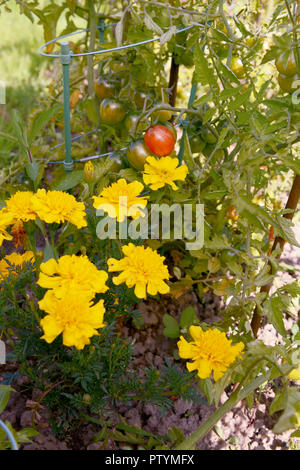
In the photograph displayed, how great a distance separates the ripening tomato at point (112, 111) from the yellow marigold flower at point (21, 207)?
0.54 m

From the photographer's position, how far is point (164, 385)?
39.0 inches

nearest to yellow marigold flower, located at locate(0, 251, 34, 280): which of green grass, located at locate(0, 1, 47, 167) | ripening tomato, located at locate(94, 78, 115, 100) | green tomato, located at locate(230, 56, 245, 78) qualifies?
ripening tomato, located at locate(94, 78, 115, 100)

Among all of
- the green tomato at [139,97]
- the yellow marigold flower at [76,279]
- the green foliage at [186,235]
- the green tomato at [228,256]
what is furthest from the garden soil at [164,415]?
the green tomato at [139,97]

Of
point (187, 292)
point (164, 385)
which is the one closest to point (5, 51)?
point (187, 292)

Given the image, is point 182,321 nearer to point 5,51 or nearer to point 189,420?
point 189,420

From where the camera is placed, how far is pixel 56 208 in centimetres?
89

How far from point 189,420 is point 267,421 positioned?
0.24 m

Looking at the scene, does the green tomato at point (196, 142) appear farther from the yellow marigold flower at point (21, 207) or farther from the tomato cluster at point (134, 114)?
the yellow marigold flower at point (21, 207)

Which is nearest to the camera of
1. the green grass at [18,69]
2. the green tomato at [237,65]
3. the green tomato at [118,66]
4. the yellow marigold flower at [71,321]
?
the yellow marigold flower at [71,321]

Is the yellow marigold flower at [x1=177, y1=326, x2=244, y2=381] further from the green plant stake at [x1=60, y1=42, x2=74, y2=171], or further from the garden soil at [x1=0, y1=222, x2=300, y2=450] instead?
the green plant stake at [x1=60, y1=42, x2=74, y2=171]

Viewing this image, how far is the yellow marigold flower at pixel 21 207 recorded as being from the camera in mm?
901

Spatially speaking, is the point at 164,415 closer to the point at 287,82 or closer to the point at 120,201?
the point at 120,201

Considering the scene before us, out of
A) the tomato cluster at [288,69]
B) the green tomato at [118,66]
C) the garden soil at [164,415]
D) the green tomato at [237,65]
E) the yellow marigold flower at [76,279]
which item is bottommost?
the garden soil at [164,415]

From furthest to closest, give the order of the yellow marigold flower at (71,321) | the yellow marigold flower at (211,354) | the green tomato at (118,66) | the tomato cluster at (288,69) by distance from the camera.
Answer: the green tomato at (118,66) < the tomato cluster at (288,69) < the yellow marigold flower at (211,354) < the yellow marigold flower at (71,321)
